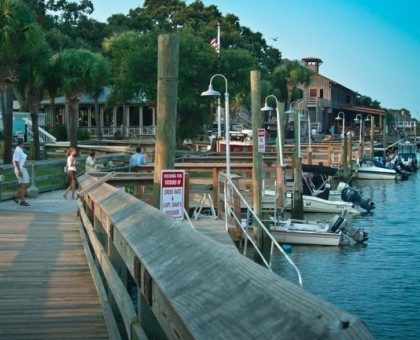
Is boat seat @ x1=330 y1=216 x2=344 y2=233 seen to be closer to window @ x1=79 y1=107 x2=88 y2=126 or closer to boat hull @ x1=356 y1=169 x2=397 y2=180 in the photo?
boat hull @ x1=356 y1=169 x2=397 y2=180

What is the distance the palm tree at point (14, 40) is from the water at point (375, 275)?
51.1 ft

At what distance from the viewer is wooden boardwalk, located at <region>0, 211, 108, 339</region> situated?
665 cm

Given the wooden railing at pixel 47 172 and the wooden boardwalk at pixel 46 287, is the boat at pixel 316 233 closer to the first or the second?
the wooden railing at pixel 47 172

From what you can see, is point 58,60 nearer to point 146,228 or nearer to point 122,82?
point 122,82

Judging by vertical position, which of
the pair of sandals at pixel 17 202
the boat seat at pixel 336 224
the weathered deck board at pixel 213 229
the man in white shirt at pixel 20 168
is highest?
the man in white shirt at pixel 20 168

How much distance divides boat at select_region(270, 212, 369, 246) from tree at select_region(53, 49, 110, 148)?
63.7 ft

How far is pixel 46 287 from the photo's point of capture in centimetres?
855

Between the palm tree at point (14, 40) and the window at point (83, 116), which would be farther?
the window at point (83, 116)

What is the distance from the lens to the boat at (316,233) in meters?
21.9

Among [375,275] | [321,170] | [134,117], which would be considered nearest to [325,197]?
[321,170]

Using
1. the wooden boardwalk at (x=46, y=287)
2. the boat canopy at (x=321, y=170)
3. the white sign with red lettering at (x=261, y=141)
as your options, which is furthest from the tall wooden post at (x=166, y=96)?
the boat canopy at (x=321, y=170)

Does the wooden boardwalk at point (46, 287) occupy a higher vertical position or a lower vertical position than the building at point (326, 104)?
lower

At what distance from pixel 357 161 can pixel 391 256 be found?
32255mm

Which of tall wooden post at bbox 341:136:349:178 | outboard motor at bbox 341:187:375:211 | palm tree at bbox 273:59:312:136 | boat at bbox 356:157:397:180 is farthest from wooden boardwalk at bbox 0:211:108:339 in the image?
palm tree at bbox 273:59:312:136
